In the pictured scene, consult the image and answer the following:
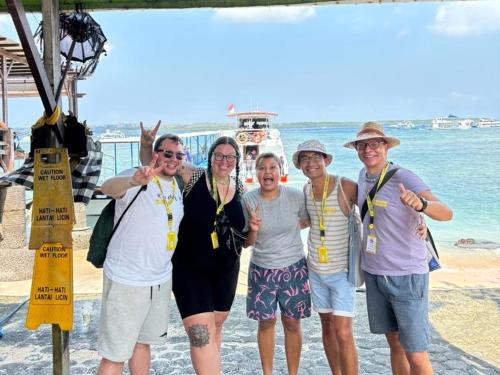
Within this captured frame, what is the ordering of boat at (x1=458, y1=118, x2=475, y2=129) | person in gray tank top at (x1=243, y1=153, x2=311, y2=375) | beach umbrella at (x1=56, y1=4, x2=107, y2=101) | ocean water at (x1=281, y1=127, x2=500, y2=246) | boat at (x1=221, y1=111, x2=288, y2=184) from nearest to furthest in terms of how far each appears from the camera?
beach umbrella at (x1=56, y1=4, x2=107, y2=101), person in gray tank top at (x1=243, y1=153, x2=311, y2=375), ocean water at (x1=281, y1=127, x2=500, y2=246), boat at (x1=221, y1=111, x2=288, y2=184), boat at (x1=458, y1=118, x2=475, y2=129)

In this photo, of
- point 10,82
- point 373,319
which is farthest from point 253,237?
point 10,82

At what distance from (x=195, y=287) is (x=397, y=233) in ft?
3.98

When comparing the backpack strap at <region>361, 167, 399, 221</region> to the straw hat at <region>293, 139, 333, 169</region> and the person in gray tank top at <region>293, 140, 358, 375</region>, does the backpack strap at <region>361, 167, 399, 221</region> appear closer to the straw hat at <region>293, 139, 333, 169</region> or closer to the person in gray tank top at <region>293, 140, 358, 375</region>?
the person in gray tank top at <region>293, 140, 358, 375</region>

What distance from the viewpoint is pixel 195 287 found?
286 centimetres

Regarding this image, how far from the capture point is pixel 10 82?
1445 cm

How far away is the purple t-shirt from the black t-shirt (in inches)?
34.7

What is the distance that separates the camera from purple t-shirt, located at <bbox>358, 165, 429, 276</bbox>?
2.69 metres

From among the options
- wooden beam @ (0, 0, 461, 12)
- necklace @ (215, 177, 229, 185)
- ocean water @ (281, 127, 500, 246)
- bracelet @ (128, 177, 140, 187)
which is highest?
wooden beam @ (0, 0, 461, 12)

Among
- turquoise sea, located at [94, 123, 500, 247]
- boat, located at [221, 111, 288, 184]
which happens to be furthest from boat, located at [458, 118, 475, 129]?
boat, located at [221, 111, 288, 184]

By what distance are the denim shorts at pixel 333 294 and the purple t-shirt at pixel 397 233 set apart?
0.35m

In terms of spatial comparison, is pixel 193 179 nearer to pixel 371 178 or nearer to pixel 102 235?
pixel 102 235

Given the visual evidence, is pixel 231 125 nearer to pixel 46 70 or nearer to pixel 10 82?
pixel 10 82

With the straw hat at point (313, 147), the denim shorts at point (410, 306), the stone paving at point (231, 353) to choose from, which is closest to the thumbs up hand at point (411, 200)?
the denim shorts at point (410, 306)

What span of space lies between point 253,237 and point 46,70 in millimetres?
1536
